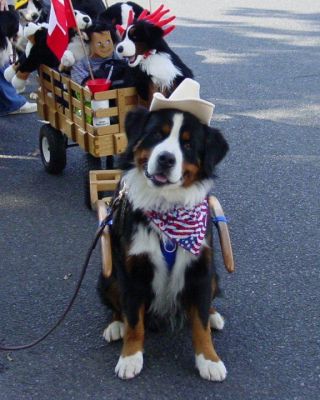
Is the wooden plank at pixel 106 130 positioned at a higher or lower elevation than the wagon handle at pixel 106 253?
lower

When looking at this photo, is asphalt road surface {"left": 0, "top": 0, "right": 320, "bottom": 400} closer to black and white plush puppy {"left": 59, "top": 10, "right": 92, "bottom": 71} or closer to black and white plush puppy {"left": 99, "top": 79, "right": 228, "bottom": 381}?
black and white plush puppy {"left": 99, "top": 79, "right": 228, "bottom": 381}

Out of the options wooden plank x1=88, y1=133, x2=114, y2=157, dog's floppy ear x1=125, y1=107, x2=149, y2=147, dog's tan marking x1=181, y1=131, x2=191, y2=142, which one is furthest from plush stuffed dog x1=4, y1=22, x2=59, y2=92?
dog's tan marking x1=181, y1=131, x2=191, y2=142

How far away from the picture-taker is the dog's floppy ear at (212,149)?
2938 millimetres

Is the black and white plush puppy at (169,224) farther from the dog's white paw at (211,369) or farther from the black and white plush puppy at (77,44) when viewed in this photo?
the black and white plush puppy at (77,44)

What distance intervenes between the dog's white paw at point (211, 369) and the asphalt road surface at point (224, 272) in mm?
40

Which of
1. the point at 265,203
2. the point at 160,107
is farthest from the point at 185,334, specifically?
the point at 265,203

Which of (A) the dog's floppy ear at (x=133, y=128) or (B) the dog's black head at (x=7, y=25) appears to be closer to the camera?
(A) the dog's floppy ear at (x=133, y=128)

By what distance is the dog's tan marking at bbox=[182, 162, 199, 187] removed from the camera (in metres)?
2.88

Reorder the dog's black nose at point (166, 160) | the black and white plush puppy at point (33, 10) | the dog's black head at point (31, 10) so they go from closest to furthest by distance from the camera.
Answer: the dog's black nose at point (166, 160) < the black and white plush puppy at point (33, 10) < the dog's black head at point (31, 10)

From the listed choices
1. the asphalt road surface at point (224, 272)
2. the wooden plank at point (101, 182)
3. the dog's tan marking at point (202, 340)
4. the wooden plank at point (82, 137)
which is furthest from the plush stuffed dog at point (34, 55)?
the dog's tan marking at point (202, 340)

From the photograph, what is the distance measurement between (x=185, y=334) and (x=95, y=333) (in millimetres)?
452

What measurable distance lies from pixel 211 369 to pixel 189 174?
88 centimetres

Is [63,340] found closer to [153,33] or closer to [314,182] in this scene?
[153,33]

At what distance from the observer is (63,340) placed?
132 inches
